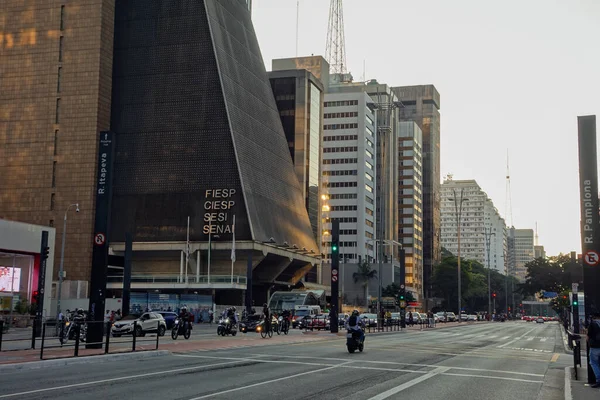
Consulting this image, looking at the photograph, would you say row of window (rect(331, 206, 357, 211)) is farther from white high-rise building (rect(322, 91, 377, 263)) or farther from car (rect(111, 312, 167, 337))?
car (rect(111, 312, 167, 337))

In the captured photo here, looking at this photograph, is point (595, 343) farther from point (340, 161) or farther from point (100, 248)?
point (340, 161)

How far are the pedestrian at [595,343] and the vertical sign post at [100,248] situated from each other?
53.0 ft

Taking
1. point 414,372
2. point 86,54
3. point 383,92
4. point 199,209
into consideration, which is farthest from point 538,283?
point 383,92

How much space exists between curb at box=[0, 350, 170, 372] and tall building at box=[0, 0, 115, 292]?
63.8 metres

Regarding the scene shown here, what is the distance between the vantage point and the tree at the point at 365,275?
145 metres

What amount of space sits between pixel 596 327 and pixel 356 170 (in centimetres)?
14523

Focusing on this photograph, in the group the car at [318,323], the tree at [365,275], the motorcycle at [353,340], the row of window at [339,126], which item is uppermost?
the row of window at [339,126]

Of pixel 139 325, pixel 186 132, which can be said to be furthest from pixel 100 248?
pixel 186 132

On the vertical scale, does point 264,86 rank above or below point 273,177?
above

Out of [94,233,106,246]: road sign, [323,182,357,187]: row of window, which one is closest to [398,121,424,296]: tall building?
[323,182,357,187]: row of window

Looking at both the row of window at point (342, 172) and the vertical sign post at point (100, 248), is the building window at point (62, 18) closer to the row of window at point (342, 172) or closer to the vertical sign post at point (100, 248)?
the vertical sign post at point (100, 248)

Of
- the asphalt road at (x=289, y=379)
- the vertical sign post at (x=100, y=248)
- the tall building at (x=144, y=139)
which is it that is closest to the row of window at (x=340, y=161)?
the tall building at (x=144, y=139)

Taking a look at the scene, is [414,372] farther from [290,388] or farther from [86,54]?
[86,54]

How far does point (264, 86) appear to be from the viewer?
346 feet
